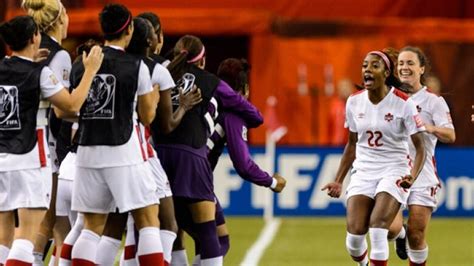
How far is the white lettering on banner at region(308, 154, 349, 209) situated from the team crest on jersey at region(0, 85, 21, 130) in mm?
11991

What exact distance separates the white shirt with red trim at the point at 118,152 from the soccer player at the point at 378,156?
2429 millimetres

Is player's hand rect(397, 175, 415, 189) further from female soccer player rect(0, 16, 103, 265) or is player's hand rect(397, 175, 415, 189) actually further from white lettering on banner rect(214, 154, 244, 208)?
white lettering on banner rect(214, 154, 244, 208)

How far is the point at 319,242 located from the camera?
18500 millimetres

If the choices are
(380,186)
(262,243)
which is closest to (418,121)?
(380,186)

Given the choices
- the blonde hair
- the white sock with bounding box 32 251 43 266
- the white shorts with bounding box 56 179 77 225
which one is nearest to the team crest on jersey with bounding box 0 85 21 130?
the blonde hair

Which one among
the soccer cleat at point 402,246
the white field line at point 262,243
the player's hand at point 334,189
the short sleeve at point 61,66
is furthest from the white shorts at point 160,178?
the white field line at point 262,243

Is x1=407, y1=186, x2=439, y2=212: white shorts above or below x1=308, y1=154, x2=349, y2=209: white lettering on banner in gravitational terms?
above

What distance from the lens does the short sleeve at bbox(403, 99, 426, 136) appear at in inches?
488

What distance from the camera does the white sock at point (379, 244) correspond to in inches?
484

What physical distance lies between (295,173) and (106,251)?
11641 mm

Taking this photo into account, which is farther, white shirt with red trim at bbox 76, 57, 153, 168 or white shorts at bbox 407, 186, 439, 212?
white shorts at bbox 407, 186, 439, 212

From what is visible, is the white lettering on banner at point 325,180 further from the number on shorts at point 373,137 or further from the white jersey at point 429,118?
the number on shorts at point 373,137

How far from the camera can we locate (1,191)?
34.8 ft

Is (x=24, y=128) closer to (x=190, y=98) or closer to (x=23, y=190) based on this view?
(x=23, y=190)
